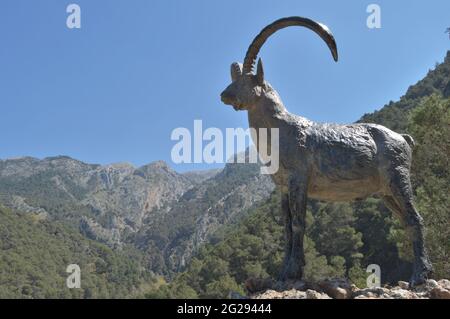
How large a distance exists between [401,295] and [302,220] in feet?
5.49

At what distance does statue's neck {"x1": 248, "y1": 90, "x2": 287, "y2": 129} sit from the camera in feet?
25.3

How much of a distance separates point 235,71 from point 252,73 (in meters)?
0.28

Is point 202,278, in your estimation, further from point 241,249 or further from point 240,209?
point 240,209

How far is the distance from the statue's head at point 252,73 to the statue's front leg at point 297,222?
151 cm

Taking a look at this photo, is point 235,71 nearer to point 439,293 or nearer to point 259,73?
point 259,73

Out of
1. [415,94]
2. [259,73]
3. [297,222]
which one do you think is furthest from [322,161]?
[415,94]

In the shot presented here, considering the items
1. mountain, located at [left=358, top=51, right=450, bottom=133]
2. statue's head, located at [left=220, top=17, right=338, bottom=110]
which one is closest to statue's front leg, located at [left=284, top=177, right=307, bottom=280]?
statue's head, located at [left=220, top=17, right=338, bottom=110]

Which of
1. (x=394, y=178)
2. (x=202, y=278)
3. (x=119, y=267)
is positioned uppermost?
(x=394, y=178)

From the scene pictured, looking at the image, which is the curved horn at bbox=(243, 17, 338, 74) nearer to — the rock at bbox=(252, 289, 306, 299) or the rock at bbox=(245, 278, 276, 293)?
the rock at bbox=(245, 278, 276, 293)

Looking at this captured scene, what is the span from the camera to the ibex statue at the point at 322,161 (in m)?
7.29

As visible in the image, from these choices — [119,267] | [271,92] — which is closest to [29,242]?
[119,267]

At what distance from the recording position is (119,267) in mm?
154625

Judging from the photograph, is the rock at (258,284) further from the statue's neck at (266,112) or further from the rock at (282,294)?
the statue's neck at (266,112)

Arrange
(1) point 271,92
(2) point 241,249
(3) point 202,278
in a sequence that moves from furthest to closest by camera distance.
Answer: (3) point 202,278, (2) point 241,249, (1) point 271,92
